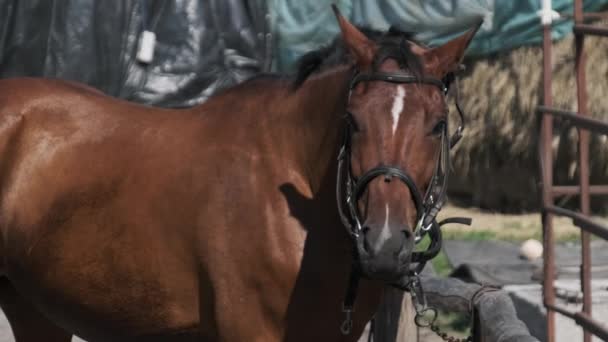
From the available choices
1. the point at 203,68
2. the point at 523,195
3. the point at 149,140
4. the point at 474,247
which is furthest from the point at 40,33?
the point at 149,140

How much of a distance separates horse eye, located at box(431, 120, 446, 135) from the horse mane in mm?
148

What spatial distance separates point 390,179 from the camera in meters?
3.54

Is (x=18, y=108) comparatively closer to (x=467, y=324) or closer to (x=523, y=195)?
(x=467, y=324)

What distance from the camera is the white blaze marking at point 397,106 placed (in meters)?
3.61

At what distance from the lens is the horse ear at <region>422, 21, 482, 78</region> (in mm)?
3779

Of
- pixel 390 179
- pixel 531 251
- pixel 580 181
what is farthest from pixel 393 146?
pixel 531 251

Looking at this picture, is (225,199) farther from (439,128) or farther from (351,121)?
(439,128)

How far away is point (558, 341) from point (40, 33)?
15.1 ft

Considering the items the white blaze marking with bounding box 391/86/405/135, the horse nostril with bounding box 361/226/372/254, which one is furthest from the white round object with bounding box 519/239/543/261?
the horse nostril with bounding box 361/226/372/254

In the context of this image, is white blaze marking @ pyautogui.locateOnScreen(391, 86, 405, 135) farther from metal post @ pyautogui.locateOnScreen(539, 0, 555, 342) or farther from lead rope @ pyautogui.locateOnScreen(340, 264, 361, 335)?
metal post @ pyautogui.locateOnScreen(539, 0, 555, 342)

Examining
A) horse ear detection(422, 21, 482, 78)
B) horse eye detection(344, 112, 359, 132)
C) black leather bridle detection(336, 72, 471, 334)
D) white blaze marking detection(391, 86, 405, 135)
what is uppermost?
horse ear detection(422, 21, 482, 78)

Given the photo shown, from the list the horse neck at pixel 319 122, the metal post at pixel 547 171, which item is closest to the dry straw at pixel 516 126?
the metal post at pixel 547 171

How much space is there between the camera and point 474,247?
9055mm

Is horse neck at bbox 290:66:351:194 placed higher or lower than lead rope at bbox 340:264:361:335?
higher
